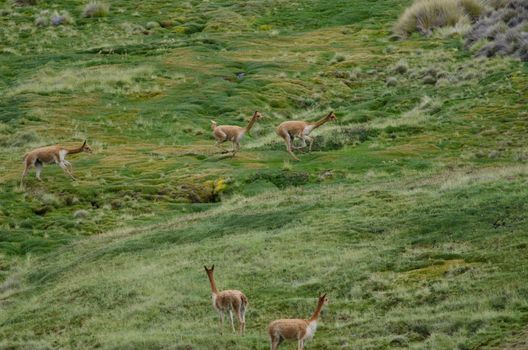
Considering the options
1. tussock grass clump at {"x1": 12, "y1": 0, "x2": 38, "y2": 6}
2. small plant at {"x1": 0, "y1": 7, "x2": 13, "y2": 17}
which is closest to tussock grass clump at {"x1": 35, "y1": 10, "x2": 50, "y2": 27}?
small plant at {"x1": 0, "y1": 7, "x2": 13, "y2": 17}

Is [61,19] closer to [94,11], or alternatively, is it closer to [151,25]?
[94,11]

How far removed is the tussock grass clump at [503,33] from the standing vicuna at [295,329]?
40837mm

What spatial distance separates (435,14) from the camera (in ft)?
246

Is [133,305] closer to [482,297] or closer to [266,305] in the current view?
[266,305]

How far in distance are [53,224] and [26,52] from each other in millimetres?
47219

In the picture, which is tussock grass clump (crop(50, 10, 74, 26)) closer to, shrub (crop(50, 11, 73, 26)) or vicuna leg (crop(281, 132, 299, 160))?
shrub (crop(50, 11, 73, 26))

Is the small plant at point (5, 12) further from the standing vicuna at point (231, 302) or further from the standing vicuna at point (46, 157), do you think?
the standing vicuna at point (231, 302)

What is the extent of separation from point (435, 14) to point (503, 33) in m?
15.2

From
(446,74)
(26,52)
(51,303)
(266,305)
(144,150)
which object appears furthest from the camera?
(26,52)

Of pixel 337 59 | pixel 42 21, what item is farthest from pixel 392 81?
pixel 42 21

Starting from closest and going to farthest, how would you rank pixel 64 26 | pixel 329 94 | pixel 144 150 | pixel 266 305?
1. pixel 266 305
2. pixel 144 150
3. pixel 329 94
4. pixel 64 26

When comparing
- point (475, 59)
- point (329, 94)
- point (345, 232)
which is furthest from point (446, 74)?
point (345, 232)

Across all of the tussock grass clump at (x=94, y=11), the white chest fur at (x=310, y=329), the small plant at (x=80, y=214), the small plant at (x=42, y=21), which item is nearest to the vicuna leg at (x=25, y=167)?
the small plant at (x=80, y=214)

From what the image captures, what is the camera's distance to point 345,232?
2547cm
